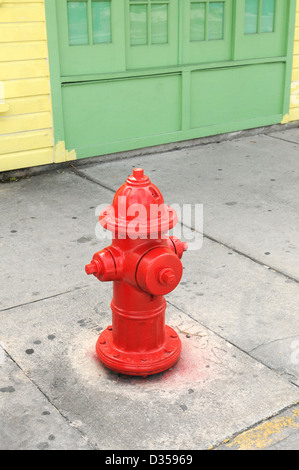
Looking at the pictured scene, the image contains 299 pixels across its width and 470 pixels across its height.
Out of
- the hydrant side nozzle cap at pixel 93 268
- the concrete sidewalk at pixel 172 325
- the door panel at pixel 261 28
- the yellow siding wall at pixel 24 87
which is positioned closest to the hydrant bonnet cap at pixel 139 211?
the hydrant side nozzle cap at pixel 93 268

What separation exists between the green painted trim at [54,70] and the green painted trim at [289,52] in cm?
304

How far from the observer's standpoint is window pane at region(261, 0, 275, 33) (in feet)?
22.5

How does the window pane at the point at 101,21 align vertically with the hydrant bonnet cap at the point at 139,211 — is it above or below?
above

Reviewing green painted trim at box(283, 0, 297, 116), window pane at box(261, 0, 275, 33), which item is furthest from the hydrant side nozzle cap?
green painted trim at box(283, 0, 297, 116)

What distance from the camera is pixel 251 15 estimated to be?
678cm

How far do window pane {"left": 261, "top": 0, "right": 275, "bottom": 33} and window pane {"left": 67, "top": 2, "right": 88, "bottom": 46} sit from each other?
2.32 m

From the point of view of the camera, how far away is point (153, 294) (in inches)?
107

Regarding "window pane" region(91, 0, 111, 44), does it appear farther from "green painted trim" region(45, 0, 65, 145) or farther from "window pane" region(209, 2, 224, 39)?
"window pane" region(209, 2, 224, 39)

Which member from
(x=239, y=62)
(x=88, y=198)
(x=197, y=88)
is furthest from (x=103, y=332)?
(x=239, y=62)

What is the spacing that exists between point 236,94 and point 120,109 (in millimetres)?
1577

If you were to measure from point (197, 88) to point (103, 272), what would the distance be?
4.31 m

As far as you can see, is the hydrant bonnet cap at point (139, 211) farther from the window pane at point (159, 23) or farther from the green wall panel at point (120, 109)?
the window pane at point (159, 23)

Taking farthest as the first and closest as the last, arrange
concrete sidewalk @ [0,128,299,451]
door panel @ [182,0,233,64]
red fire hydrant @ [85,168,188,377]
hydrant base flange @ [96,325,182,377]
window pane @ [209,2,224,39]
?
window pane @ [209,2,224,39] → door panel @ [182,0,233,64] → hydrant base flange @ [96,325,182,377] → red fire hydrant @ [85,168,188,377] → concrete sidewalk @ [0,128,299,451]

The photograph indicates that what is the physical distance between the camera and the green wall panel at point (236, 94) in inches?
261
